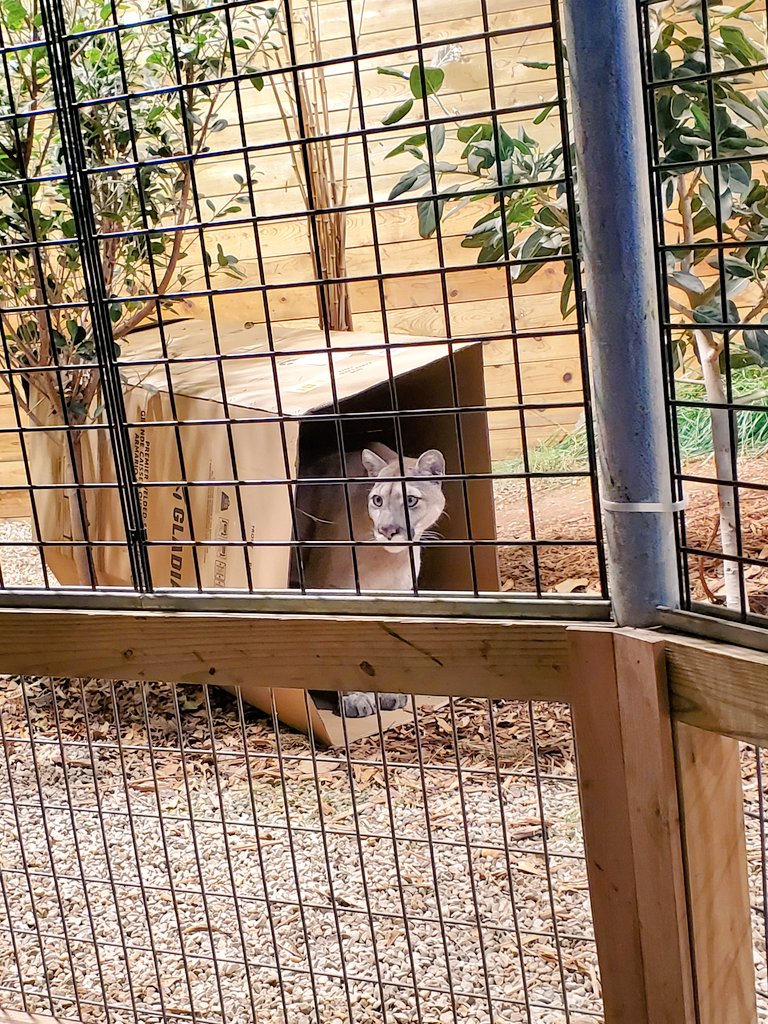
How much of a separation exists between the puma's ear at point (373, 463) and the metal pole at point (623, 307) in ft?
6.08

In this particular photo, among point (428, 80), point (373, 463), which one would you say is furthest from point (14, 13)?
point (428, 80)

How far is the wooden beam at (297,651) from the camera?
3.97ft

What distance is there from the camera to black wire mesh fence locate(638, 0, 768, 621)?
39.3 inches

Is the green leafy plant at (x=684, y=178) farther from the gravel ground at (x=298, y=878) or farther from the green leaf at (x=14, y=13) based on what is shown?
the green leaf at (x=14, y=13)

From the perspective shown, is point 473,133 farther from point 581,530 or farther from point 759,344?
point 581,530

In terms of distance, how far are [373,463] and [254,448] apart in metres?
0.42

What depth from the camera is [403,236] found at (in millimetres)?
4094

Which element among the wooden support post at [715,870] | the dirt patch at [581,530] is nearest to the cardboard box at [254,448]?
the dirt patch at [581,530]

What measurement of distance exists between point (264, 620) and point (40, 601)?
1.21 feet

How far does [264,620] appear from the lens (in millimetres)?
1331

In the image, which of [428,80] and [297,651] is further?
[297,651]

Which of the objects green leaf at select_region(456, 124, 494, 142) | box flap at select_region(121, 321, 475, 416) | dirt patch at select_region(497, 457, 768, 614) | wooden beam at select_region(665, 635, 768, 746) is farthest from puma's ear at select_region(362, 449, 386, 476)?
wooden beam at select_region(665, 635, 768, 746)

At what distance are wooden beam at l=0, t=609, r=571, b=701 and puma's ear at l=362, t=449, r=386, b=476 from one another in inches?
60.0

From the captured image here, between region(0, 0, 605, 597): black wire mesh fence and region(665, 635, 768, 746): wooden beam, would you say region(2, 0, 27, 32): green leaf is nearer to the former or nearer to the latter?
region(0, 0, 605, 597): black wire mesh fence
